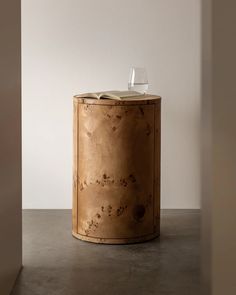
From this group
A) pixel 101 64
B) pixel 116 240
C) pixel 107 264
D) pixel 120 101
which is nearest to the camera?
pixel 107 264

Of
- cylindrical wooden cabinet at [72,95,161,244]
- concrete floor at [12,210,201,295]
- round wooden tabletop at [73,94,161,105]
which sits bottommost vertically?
concrete floor at [12,210,201,295]

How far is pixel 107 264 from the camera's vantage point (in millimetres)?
3471

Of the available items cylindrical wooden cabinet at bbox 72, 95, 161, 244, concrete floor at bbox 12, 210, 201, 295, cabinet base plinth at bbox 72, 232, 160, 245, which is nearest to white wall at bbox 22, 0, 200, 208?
concrete floor at bbox 12, 210, 201, 295

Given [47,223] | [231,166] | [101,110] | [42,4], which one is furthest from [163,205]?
[231,166]

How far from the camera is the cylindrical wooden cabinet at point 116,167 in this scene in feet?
12.3

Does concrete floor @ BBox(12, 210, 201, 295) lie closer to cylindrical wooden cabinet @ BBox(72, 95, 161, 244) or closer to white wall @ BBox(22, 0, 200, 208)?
cylindrical wooden cabinet @ BBox(72, 95, 161, 244)

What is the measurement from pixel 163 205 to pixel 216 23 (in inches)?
102

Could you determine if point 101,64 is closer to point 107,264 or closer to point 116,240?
point 116,240

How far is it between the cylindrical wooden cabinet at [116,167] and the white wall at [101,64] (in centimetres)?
63

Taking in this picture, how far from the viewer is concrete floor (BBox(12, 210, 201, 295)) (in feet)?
10.2

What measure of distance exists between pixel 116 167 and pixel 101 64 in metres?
0.93

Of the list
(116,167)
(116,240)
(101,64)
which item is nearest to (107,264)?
(116,240)

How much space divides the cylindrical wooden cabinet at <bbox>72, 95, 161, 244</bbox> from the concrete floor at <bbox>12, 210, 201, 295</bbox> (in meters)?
0.11

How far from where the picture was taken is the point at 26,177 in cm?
454
